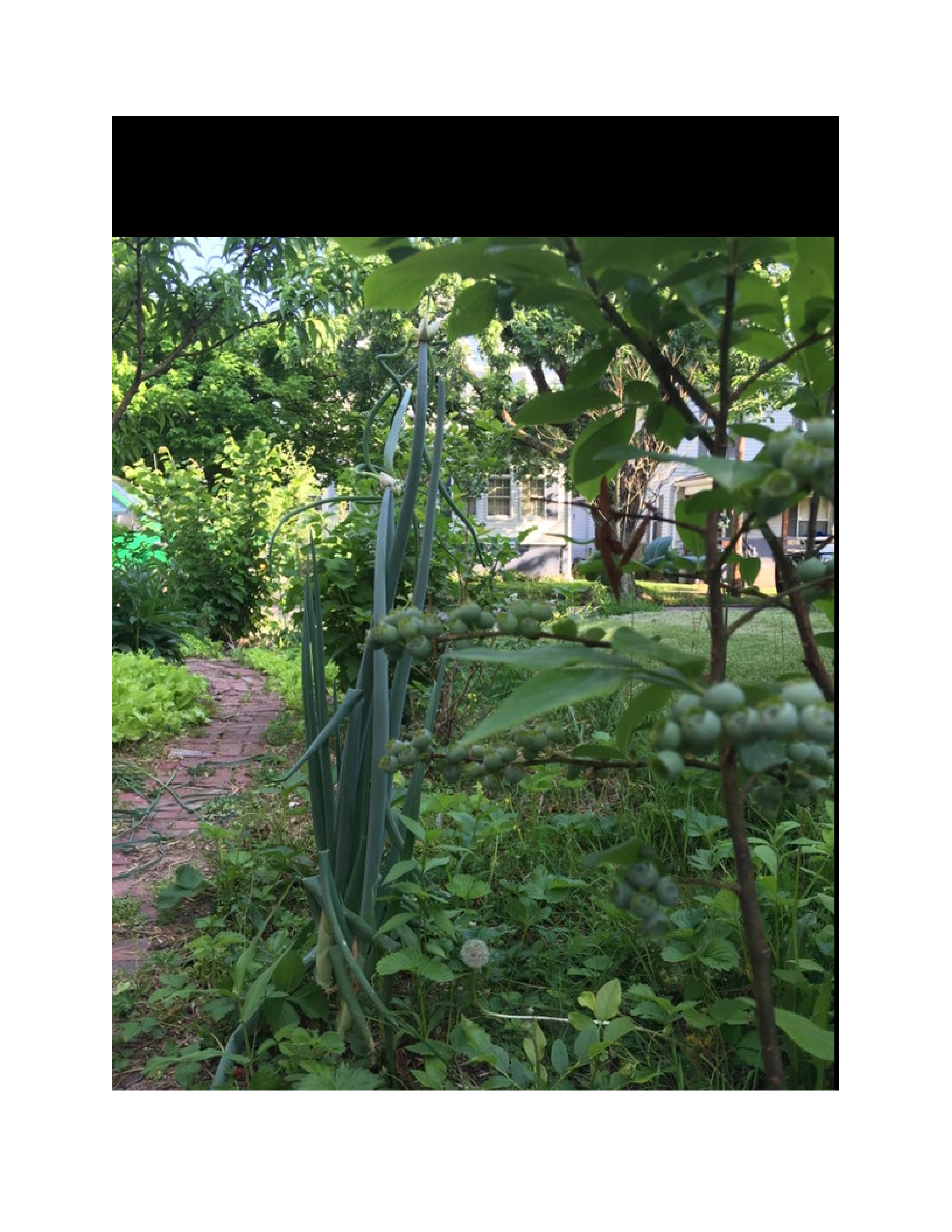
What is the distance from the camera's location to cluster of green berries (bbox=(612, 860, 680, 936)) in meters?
0.52

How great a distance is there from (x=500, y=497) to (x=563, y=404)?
96.6 inches

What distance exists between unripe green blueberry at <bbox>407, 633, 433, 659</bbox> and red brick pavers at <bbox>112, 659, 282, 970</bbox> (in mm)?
836

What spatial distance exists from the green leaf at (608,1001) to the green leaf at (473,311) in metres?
0.64

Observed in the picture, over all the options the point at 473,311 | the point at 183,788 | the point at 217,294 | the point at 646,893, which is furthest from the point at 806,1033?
the point at 217,294

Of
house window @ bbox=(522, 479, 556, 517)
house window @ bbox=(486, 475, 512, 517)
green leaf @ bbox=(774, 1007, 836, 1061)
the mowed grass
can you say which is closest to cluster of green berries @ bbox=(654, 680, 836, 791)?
green leaf @ bbox=(774, 1007, 836, 1061)

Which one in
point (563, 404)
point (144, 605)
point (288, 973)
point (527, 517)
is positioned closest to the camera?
point (563, 404)

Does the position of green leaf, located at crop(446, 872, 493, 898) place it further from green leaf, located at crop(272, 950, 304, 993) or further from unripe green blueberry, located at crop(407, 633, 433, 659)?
unripe green blueberry, located at crop(407, 633, 433, 659)

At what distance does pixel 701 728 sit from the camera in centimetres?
40

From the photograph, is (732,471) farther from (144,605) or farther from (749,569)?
(144,605)

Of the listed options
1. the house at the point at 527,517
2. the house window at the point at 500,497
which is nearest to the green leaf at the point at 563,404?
the house at the point at 527,517

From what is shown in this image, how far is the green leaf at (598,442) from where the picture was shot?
24.9 inches

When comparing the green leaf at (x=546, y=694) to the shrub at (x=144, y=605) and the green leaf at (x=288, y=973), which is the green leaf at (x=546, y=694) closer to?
the green leaf at (x=288, y=973)
